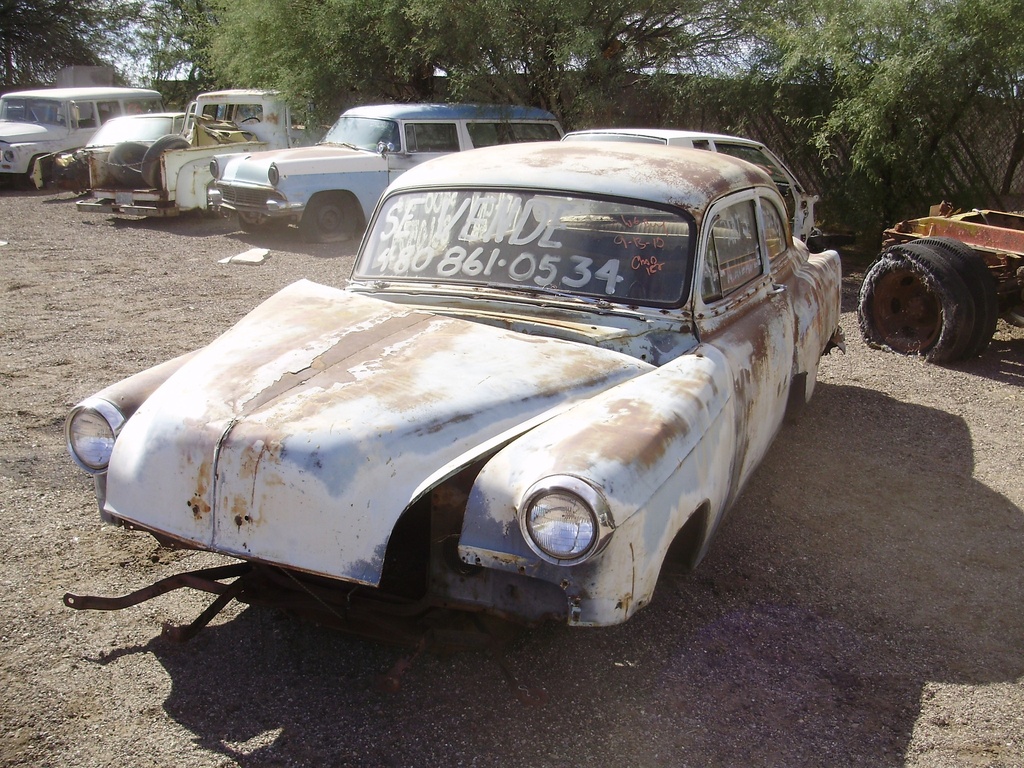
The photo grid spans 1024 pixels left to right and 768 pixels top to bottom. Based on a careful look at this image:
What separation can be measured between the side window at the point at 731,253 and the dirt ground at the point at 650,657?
1.11m

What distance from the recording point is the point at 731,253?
413 cm

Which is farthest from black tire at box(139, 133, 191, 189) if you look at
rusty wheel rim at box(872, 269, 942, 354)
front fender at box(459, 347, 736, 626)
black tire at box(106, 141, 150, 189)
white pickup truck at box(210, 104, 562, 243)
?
front fender at box(459, 347, 736, 626)

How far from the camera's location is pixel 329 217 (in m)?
11.8

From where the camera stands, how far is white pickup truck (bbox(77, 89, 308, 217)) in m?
13.0

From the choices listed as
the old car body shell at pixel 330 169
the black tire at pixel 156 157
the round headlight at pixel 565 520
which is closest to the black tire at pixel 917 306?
the round headlight at pixel 565 520

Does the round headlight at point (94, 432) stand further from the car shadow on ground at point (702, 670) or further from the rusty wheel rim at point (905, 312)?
the rusty wheel rim at point (905, 312)

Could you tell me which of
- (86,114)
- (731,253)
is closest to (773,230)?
(731,253)

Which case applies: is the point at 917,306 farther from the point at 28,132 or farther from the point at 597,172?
the point at 28,132

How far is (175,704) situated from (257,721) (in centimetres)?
29

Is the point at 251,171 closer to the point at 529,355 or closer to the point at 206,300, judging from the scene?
the point at 206,300

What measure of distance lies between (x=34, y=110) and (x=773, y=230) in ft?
54.0

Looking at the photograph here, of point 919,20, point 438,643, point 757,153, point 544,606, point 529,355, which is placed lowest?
point 438,643

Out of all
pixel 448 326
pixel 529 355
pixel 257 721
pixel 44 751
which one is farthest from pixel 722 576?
pixel 44 751

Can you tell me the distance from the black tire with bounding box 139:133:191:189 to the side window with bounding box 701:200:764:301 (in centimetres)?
1065
